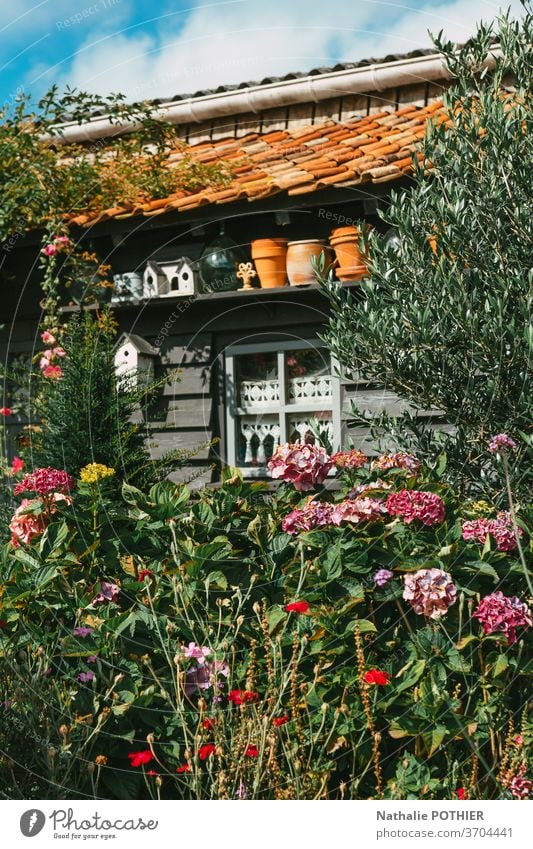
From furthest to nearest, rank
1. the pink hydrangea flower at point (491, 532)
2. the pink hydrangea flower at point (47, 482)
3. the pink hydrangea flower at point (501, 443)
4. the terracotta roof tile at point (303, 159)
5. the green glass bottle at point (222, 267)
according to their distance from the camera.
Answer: the green glass bottle at point (222, 267) → the terracotta roof tile at point (303, 159) → the pink hydrangea flower at point (501, 443) → the pink hydrangea flower at point (47, 482) → the pink hydrangea flower at point (491, 532)

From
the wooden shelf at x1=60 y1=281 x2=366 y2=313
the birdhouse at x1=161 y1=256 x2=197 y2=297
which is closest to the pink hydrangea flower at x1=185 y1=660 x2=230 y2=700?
the wooden shelf at x1=60 y1=281 x2=366 y2=313

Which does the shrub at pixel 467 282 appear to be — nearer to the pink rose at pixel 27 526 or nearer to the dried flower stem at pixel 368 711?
the dried flower stem at pixel 368 711

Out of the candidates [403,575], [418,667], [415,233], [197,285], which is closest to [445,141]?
[415,233]

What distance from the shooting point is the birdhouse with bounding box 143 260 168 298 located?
6.47 m

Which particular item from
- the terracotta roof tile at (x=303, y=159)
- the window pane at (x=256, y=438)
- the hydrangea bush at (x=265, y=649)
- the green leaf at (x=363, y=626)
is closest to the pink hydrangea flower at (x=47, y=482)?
the hydrangea bush at (x=265, y=649)

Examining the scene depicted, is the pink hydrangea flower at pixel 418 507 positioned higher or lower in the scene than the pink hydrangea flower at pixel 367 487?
lower

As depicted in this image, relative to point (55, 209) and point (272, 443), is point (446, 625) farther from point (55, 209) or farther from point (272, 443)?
point (55, 209)

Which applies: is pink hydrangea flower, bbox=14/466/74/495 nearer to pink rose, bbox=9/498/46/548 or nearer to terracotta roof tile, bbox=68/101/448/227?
pink rose, bbox=9/498/46/548

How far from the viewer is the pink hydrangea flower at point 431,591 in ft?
9.33

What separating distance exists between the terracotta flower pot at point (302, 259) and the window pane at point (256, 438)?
1041 mm

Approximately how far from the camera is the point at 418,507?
309cm

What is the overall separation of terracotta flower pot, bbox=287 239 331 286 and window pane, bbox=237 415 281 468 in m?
1.04
